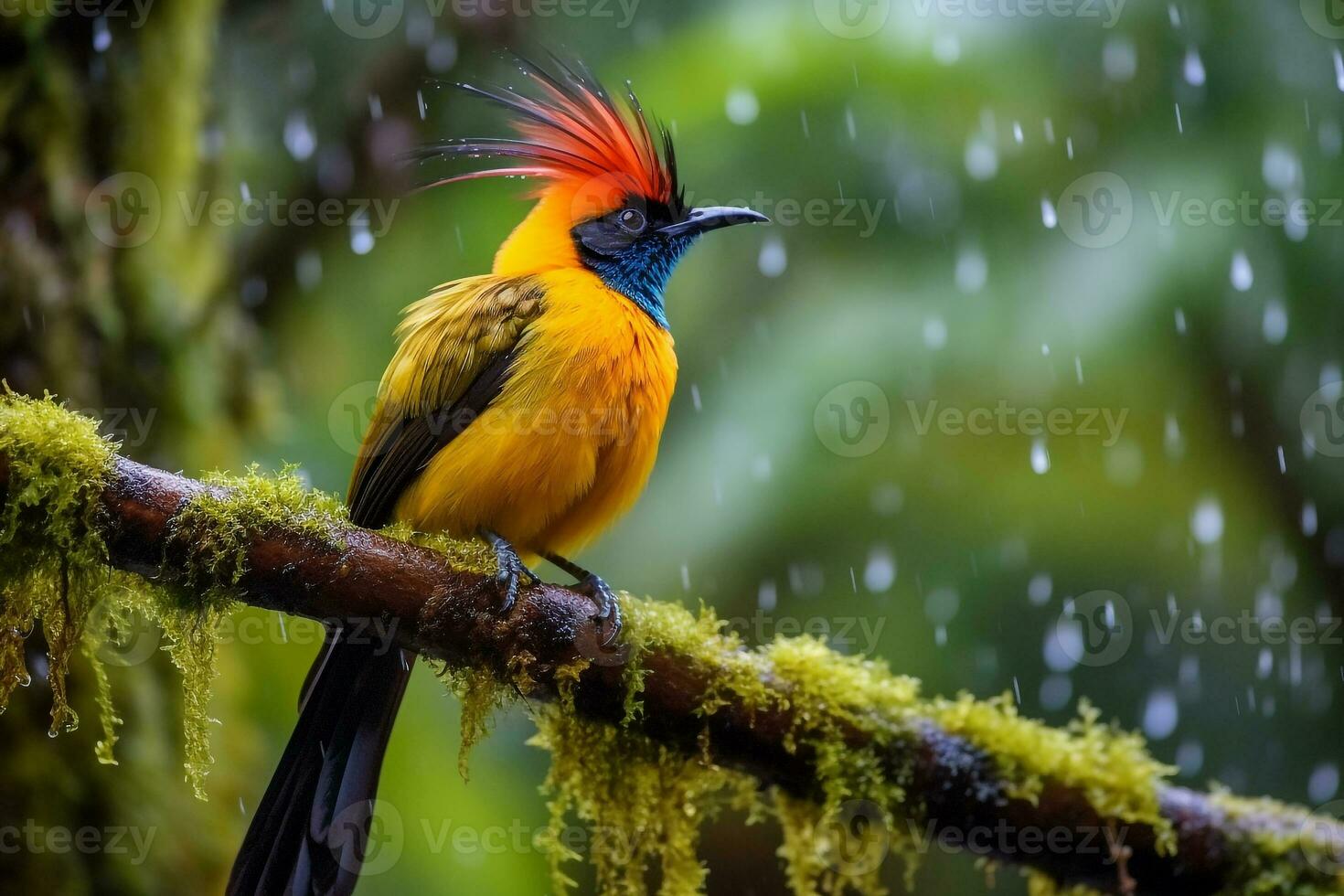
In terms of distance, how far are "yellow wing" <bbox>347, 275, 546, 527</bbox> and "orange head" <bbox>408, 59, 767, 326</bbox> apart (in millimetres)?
395

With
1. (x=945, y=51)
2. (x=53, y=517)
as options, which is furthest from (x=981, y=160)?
(x=53, y=517)

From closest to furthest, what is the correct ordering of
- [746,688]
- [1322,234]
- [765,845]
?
[746,688] → [1322,234] → [765,845]

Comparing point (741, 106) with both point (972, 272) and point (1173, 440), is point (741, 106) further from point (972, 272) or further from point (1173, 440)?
point (1173, 440)

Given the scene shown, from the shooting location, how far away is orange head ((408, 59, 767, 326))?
3.77 meters

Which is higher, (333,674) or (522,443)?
(522,443)

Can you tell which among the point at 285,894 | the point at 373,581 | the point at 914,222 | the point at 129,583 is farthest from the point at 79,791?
the point at 914,222

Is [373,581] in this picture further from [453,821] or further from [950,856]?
[950,856]

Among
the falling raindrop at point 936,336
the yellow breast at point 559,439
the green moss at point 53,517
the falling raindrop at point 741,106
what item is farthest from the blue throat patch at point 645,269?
the green moss at point 53,517

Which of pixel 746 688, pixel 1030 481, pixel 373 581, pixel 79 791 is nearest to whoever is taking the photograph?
pixel 373 581

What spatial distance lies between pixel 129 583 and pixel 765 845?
12.4ft

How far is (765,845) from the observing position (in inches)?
217

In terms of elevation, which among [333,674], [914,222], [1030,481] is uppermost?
[914,222]

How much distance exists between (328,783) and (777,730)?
1.17 metres

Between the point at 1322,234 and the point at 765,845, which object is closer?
the point at 1322,234
